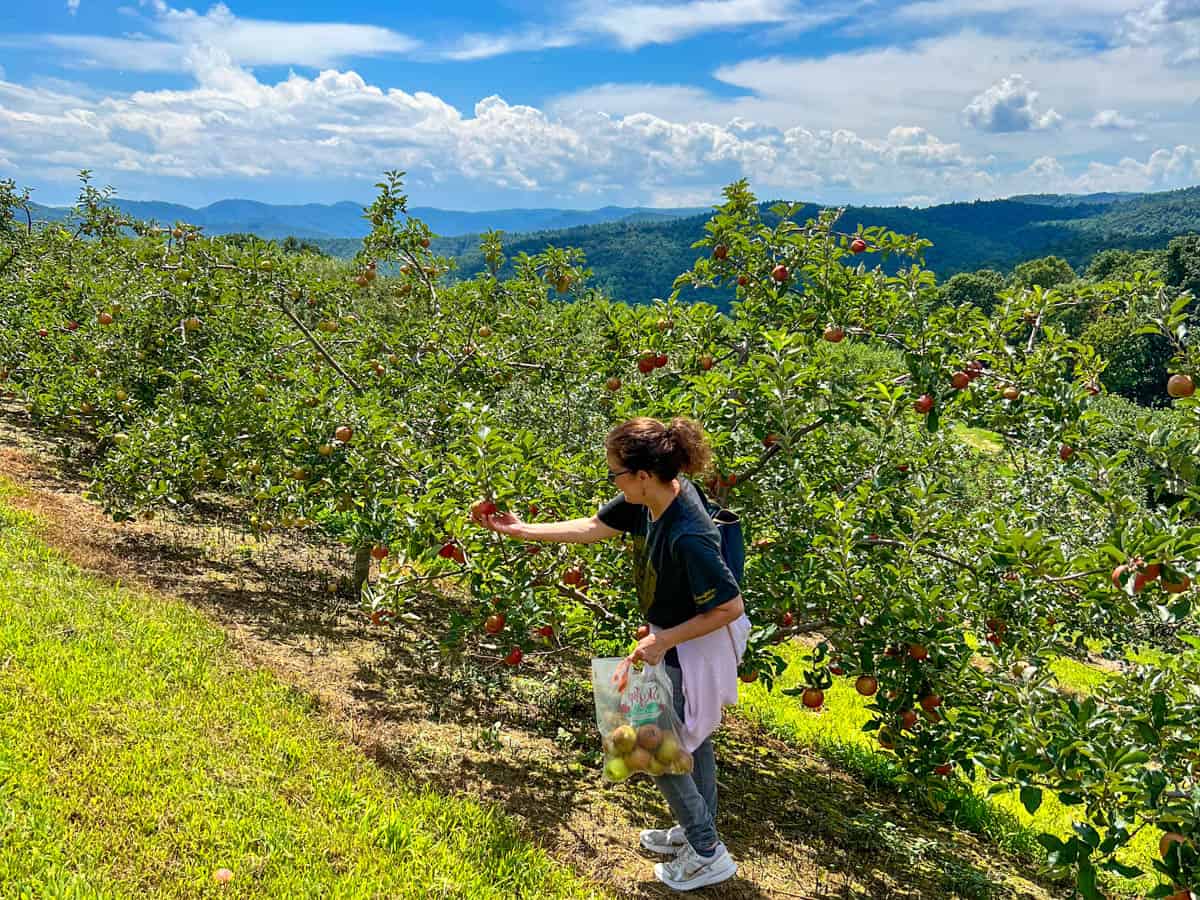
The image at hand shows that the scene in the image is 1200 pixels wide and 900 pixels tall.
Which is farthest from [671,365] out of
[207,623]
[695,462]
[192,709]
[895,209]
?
[895,209]

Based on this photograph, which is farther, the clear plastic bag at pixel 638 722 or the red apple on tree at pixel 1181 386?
the clear plastic bag at pixel 638 722

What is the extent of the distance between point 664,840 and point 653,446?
75.6 inches

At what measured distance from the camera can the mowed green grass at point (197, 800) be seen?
271cm

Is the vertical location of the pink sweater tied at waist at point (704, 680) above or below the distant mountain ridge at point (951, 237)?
below

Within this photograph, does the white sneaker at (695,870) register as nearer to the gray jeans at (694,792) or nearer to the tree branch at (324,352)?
the gray jeans at (694,792)

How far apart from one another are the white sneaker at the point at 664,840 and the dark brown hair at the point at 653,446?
175cm

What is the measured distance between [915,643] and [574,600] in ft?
6.33

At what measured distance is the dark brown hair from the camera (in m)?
2.76

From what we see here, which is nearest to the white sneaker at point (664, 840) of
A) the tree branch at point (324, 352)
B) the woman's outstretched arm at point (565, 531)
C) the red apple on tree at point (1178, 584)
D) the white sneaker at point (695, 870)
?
the white sneaker at point (695, 870)

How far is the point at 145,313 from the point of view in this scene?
281 inches

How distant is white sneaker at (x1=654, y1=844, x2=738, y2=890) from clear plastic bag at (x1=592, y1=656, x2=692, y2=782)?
53 centimetres

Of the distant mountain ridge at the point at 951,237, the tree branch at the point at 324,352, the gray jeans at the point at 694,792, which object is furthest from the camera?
the distant mountain ridge at the point at 951,237

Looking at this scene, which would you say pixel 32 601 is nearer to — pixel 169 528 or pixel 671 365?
pixel 169 528

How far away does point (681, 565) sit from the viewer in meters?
2.74
